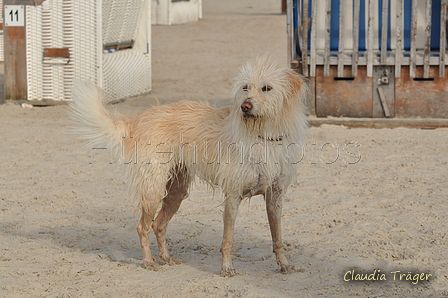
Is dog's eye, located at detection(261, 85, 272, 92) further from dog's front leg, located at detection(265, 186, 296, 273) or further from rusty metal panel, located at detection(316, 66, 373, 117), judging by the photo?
rusty metal panel, located at detection(316, 66, 373, 117)

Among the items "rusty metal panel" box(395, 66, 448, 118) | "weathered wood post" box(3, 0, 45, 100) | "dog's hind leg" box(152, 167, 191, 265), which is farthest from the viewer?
"weathered wood post" box(3, 0, 45, 100)

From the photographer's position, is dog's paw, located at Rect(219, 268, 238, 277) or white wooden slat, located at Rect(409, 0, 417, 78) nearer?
dog's paw, located at Rect(219, 268, 238, 277)

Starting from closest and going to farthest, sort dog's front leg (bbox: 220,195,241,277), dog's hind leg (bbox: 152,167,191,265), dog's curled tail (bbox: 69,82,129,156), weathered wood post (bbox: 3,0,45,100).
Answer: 1. dog's front leg (bbox: 220,195,241,277)
2. dog's curled tail (bbox: 69,82,129,156)
3. dog's hind leg (bbox: 152,167,191,265)
4. weathered wood post (bbox: 3,0,45,100)

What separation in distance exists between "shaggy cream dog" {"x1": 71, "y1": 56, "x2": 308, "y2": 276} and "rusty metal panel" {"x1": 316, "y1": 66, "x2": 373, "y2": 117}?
515 cm

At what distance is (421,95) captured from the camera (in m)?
9.73

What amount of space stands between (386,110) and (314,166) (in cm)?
262

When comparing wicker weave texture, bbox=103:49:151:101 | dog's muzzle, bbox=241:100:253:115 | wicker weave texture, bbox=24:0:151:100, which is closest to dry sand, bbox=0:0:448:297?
dog's muzzle, bbox=241:100:253:115

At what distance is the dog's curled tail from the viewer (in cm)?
484

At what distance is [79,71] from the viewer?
35.6 feet

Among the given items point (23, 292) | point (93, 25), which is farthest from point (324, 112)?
point (23, 292)

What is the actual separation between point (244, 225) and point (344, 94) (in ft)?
15.0

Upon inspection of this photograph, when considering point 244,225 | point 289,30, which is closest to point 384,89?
point 289,30

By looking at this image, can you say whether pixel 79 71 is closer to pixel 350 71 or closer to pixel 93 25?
pixel 93 25

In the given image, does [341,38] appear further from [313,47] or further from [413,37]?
[413,37]
